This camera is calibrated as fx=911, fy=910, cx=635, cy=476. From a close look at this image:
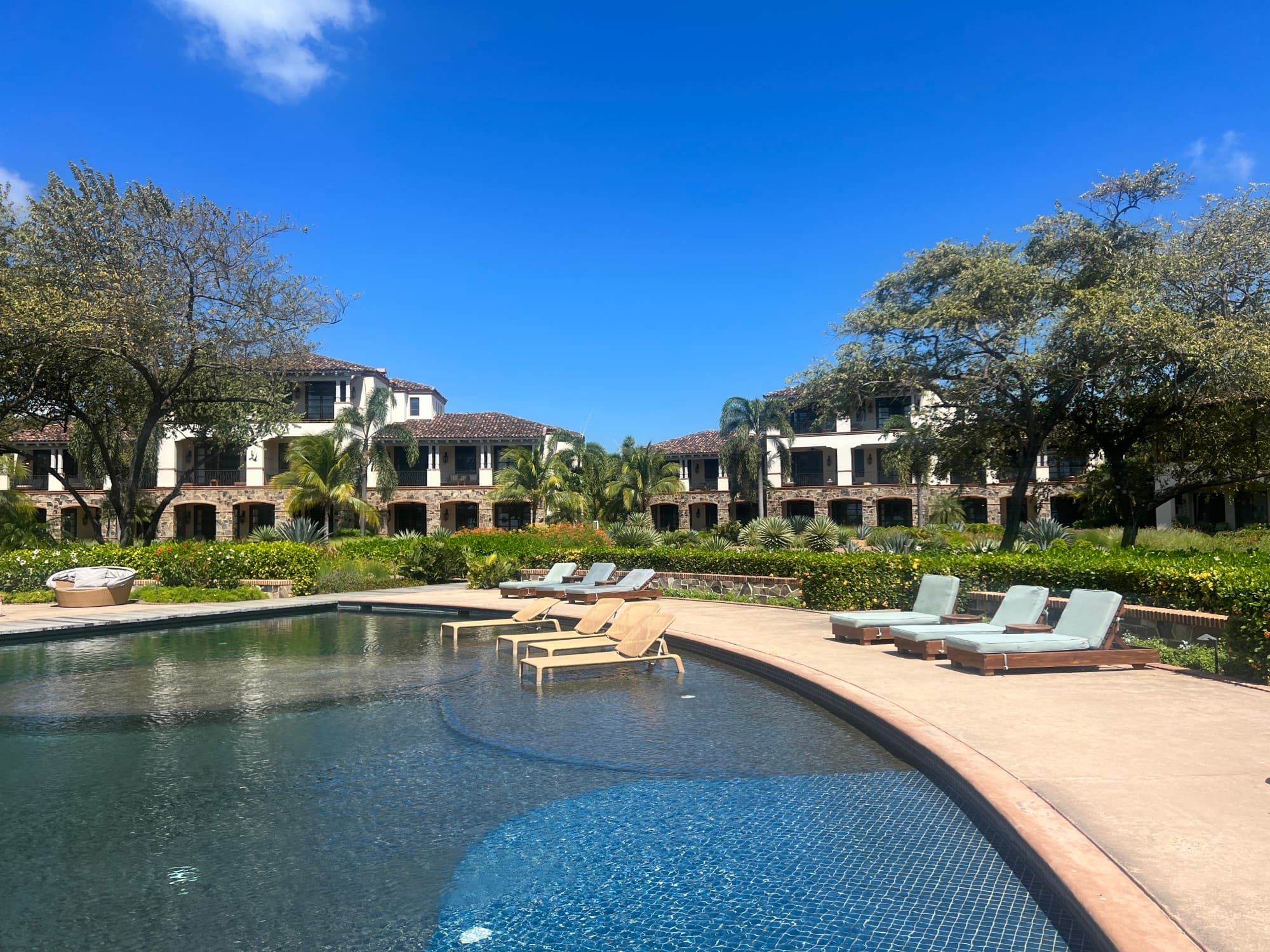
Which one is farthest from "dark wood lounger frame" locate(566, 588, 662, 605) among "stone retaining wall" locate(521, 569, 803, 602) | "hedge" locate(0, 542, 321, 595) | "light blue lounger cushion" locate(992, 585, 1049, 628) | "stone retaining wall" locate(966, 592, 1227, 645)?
"stone retaining wall" locate(966, 592, 1227, 645)

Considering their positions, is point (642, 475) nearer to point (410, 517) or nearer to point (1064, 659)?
point (410, 517)

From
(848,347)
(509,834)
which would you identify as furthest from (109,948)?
(848,347)

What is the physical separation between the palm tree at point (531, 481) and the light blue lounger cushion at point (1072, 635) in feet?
106

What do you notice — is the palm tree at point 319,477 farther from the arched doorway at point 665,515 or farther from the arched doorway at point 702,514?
the arched doorway at point 702,514

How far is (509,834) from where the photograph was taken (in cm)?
510

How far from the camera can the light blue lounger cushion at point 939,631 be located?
9.97 meters

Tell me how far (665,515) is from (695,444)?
459 centimetres

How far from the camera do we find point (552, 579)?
19297mm

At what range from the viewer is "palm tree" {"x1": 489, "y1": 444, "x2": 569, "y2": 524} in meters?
41.4

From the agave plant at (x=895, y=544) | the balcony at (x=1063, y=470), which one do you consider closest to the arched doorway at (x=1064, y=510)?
the balcony at (x=1063, y=470)

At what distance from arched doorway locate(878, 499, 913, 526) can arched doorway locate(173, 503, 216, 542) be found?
34.8 m

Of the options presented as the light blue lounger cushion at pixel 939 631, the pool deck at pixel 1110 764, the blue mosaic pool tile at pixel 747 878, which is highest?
the light blue lounger cushion at pixel 939 631

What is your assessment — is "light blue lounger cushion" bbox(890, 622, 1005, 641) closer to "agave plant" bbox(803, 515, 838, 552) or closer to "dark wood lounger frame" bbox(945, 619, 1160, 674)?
"dark wood lounger frame" bbox(945, 619, 1160, 674)

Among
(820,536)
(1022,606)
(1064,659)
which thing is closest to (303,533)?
(820,536)
